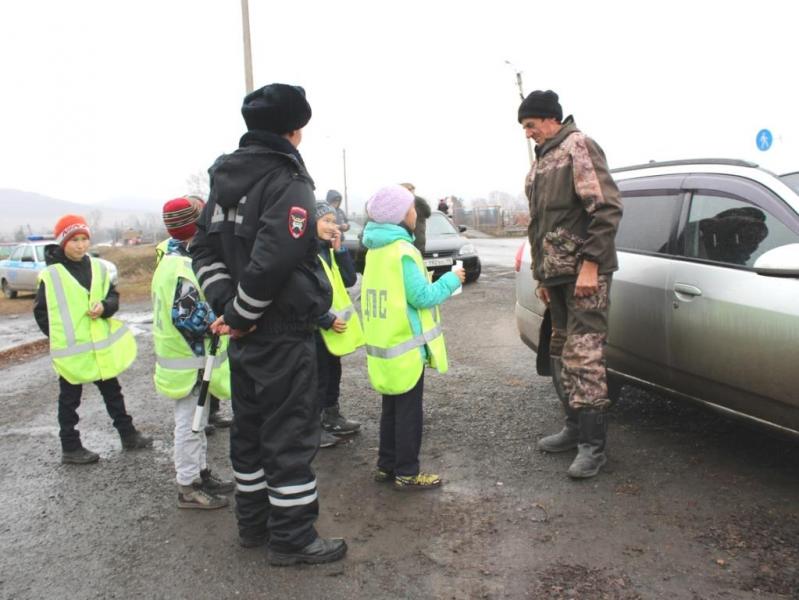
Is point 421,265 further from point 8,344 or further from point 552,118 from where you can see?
→ point 8,344

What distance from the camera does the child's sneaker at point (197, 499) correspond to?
373 cm

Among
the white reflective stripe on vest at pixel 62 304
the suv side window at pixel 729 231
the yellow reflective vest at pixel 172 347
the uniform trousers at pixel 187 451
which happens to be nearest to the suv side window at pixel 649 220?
the suv side window at pixel 729 231

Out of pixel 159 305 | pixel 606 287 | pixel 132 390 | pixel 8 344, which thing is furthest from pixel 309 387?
pixel 8 344

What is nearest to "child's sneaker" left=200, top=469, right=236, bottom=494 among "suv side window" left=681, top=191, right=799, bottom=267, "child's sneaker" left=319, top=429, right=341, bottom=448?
"child's sneaker" left=319, top=429, right=341, bottom=448

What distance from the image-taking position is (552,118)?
392cm

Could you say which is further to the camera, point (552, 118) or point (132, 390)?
point (132, 390)

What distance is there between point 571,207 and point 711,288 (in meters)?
0.87

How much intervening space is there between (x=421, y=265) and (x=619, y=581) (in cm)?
184

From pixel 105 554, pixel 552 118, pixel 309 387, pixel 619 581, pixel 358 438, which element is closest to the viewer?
pixel 619 581

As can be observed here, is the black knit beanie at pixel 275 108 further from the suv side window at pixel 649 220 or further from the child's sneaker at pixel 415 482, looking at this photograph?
the suv side window at pixel 649 220

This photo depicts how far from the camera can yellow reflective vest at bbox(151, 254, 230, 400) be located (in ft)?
12.5

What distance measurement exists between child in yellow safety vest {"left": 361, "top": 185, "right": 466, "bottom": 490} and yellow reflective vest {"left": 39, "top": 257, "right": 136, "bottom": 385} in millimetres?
2086

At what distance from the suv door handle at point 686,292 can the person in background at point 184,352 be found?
8.70 feet

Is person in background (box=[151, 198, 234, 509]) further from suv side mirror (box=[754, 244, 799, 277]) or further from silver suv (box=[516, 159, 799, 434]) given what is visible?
suv side mirror (box=[754, 244, 799, 277])
